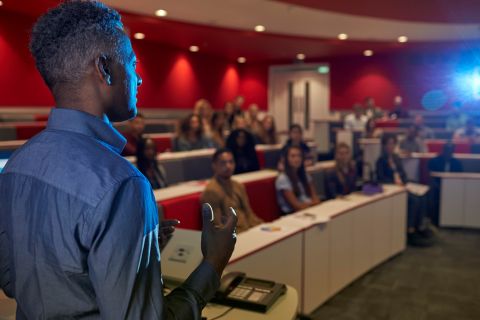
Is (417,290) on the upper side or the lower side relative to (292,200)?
lower

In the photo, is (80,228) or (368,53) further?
(368,53)

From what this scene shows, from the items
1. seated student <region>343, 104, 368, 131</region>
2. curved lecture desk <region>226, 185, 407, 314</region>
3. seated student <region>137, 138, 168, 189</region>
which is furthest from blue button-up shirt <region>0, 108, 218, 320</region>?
seated student <region>343, 104, 368, 131</region>

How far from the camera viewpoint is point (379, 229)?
170 inches

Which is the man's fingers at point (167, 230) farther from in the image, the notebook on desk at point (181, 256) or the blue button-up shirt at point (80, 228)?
the notebook on desk at point (181, 256)

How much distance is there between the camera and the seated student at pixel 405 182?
5324mm

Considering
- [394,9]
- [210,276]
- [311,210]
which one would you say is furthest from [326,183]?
[210,276]

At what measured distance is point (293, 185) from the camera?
437cm

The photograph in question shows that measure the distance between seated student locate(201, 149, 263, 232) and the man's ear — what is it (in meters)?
2.45

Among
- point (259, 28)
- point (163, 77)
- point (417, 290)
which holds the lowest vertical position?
point (417, 290)

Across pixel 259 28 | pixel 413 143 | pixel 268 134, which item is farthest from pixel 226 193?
pixel 259 28

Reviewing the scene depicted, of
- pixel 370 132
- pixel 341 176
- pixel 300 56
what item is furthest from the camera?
pixel 300 56

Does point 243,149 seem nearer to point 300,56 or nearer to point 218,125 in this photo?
point 218,125

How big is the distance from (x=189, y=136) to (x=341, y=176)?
2057 mm

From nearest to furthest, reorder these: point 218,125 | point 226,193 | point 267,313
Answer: point 267,313
point 226,193
point 218,125
